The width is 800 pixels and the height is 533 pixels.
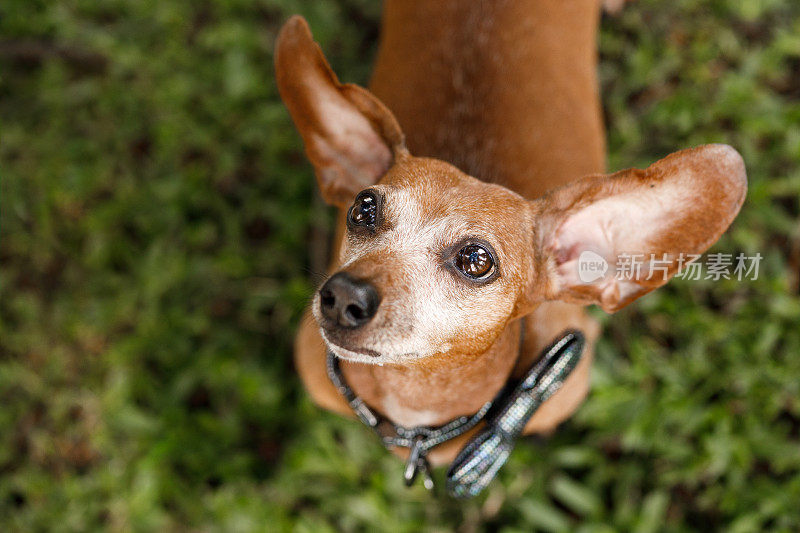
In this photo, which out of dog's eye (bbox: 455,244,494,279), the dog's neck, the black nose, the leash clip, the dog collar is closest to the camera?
the black nose

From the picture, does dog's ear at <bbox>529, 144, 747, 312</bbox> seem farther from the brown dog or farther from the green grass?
the green grass

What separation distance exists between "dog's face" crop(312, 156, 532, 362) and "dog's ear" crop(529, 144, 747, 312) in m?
0.15

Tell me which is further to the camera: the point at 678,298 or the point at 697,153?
the point at 678,298

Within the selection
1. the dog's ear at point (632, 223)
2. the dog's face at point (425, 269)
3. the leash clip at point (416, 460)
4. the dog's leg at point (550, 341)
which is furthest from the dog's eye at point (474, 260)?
the leash clip at point (416, 460)

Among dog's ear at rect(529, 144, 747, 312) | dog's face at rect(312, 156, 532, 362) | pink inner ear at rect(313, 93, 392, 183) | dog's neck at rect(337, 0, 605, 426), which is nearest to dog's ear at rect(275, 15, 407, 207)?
pink inner ear at rect(313, 93, 392, 183)

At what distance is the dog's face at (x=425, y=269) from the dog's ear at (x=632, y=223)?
5.9 inches

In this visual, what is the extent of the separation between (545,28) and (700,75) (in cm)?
194

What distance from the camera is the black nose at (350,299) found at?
1939mm

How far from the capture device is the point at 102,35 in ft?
14.7

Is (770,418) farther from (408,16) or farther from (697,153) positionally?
(408,16)

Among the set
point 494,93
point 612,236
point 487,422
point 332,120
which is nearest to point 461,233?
point 612,236

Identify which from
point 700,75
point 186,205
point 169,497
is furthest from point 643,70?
point 169,497

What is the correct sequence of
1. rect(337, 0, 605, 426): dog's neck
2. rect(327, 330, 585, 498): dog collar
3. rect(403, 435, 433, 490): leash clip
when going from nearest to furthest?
rect(327, 330, 585, 498): dog collar, rect(403, 435, 433, 490): leash clip, rect(337, 0, 605, 426): dog's neck

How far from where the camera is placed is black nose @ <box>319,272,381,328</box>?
1939 millimetres
